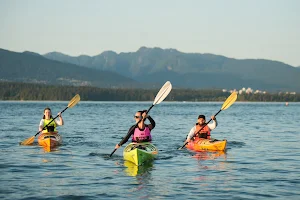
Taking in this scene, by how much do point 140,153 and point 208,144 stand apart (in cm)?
524

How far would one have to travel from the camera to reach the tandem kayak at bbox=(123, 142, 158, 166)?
1966cm

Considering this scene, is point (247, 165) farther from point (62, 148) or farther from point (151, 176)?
point (62, 148)

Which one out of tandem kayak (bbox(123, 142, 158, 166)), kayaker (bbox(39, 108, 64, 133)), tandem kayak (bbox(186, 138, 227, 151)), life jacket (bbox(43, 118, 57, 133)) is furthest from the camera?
life jacket (bbox(43, 118, 57, 133))

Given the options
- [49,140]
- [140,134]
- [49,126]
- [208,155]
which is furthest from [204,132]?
[49,126]

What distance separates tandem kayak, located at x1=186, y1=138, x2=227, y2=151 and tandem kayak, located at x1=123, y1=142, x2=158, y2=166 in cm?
389

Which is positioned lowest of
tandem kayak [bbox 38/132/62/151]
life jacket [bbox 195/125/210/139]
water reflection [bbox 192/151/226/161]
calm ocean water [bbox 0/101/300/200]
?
calm ocean water [bbox 0/101/300/200]

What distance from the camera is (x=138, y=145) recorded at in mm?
20547

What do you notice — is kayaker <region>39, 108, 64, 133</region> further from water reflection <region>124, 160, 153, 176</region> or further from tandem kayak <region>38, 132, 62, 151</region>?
water reflection <region>124, 160, 153, 176</region>

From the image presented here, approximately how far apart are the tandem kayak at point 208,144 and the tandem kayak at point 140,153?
3891mm

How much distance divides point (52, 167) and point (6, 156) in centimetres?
387

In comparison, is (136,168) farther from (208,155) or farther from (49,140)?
(49,140)

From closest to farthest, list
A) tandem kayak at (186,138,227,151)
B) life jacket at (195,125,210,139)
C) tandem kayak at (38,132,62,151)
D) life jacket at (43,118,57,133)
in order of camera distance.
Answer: tandem kayak at (186,138,227,151), life jacket at (195,125,210,139), tandem kayak at (38,132,62,151), life jacket at (43,118,57,133)

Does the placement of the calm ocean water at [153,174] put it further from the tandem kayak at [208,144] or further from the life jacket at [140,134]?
the life jacket at [140,134]

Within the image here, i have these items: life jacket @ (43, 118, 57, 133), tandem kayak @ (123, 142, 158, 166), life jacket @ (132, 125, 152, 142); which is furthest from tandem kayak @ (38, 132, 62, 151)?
life jacket @ (132, 125, 152, 142)
